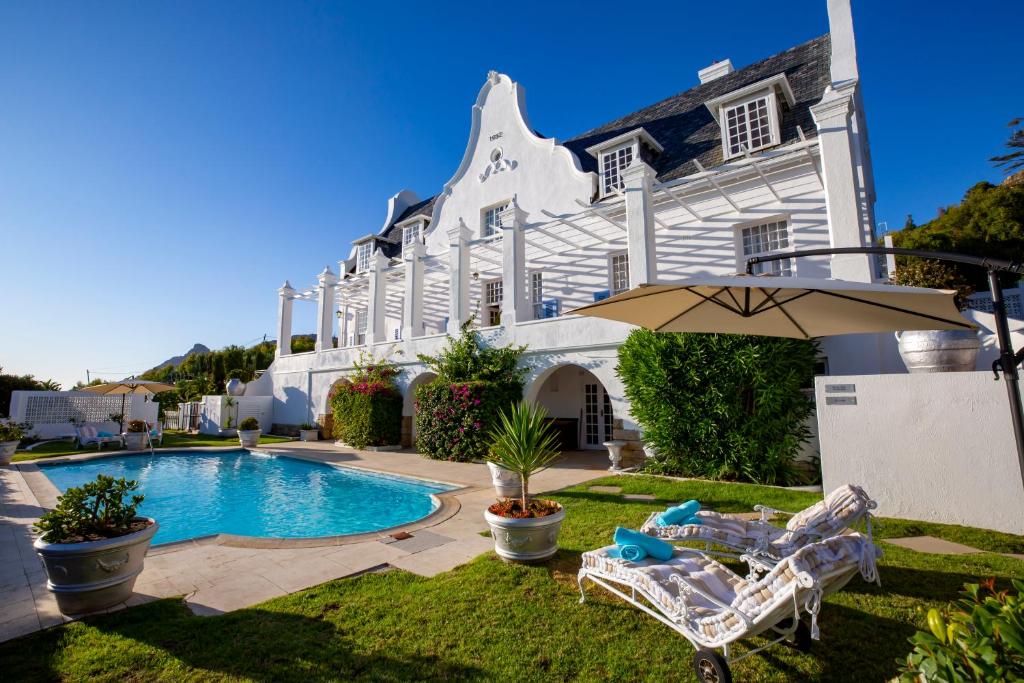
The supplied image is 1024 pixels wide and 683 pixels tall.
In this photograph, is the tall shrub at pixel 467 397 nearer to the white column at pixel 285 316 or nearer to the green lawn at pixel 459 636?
the green lawn at pixel 459 636

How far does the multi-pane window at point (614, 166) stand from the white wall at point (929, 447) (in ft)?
34.3

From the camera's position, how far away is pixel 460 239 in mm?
16516

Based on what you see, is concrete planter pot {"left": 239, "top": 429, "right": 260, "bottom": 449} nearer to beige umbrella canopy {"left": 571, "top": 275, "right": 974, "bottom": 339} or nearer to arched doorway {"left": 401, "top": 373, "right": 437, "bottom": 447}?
arched doorway {"left": 401, "top": 373, "right": 437, "bottom": 447}

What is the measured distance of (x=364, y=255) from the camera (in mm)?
24797

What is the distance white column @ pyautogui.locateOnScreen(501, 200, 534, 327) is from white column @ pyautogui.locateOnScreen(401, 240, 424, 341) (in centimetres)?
449

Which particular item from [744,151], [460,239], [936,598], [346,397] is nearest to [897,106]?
[744,151]

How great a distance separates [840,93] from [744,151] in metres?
2.98

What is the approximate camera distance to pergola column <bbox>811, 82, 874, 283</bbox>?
9570mm

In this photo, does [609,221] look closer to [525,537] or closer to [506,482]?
[506,482]

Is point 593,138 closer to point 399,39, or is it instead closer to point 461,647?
point 399,39

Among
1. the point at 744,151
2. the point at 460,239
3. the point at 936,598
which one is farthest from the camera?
the point at 460,239

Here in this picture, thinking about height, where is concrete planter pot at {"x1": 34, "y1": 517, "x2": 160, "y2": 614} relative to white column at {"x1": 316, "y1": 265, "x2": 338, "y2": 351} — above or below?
below

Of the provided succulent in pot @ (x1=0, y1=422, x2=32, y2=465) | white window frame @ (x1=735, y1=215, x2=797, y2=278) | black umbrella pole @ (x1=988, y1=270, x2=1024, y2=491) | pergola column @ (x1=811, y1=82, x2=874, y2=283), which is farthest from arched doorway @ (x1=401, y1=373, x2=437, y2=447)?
black umbrella pole @ (x1=988, y1=270, x2=1024, y2=491)

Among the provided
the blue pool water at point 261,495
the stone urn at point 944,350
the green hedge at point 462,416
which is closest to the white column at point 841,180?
the stone urn at point 944,350
